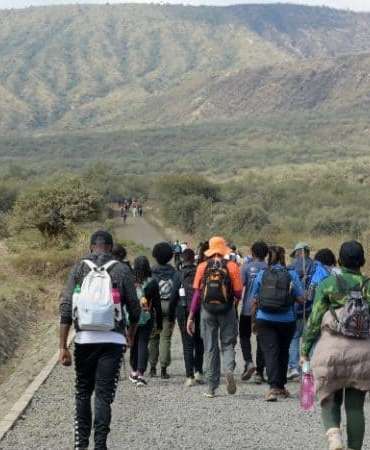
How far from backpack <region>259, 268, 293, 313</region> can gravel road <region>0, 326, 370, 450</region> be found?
3.25ft

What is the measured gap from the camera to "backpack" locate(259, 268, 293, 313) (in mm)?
9320

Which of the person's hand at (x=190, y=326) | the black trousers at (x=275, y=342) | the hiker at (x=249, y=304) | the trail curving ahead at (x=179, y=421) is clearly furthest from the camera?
the hiker at (x=249, y=304)

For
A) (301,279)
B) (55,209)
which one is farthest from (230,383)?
(55,209)

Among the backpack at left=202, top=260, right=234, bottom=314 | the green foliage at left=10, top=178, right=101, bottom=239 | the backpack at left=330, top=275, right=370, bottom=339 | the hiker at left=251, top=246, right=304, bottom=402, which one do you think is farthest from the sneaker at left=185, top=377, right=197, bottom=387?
the green foliage at left=10, top=178, right=101, bottom=239

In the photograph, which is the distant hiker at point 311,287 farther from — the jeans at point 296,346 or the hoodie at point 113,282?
the hoodie at point 113,282

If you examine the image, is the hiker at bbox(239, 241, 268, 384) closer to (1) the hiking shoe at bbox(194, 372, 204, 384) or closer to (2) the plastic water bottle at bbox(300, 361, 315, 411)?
(1) the hiking shoe at bbox(194, 372, 204, 384)

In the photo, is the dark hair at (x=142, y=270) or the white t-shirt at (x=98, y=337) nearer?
the white t-shirt at (x=98, y=337)

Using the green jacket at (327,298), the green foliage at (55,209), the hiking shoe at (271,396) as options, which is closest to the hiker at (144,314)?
the hiking shoe at (271,396)

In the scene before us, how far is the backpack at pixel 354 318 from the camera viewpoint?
629cm

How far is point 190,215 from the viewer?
66062mm

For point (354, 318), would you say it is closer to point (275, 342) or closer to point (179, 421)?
point (179, 421)

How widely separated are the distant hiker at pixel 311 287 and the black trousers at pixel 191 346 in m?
1.12

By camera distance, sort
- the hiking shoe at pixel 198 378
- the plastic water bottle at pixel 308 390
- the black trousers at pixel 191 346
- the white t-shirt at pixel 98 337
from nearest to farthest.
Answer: the white t-shirt at pixel 98 337, the plastic water bottle at pixel 308 390, the black trousers at pixel 191 346, the hiking shoe at pixel 198 378

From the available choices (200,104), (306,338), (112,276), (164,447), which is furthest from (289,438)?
(200,104)
